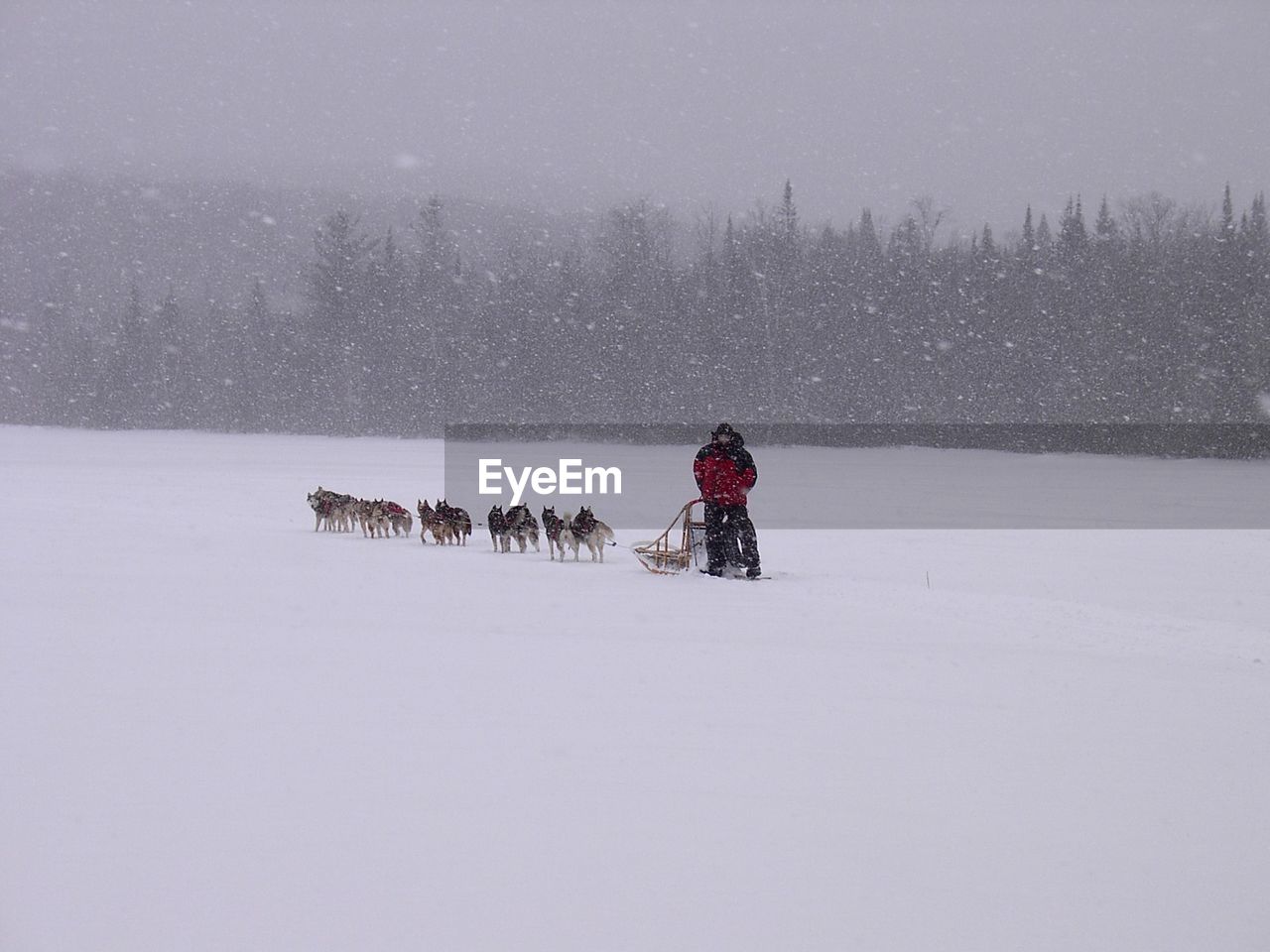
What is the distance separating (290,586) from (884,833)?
7129 millimetres

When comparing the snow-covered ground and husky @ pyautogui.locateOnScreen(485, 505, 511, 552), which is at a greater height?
husky @ pyautogui.locateOnScreen(485, 505, 511, 552)

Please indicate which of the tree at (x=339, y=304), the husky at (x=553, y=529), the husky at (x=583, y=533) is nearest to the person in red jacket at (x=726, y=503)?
the husky at (x=583, y=533)

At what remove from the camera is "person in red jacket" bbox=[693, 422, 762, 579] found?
38.8 feet

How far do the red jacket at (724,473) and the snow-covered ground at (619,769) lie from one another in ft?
5.97

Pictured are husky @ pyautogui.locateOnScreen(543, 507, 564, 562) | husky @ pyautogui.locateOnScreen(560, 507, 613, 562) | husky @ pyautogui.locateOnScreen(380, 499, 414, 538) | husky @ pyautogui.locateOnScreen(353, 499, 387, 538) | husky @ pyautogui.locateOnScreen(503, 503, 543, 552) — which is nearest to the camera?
husky @ pyautogui.locateOnScreen(560, 507, 613, 562)

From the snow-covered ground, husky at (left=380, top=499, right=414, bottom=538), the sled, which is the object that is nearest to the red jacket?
the sled

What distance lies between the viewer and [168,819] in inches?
167

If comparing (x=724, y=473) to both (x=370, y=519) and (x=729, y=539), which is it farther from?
(x=370, y=519)

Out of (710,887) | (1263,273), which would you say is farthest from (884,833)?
(1263,273)

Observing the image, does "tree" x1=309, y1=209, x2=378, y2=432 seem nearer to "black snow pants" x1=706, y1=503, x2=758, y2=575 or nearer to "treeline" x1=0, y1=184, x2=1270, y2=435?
"treeline" x1=0, y1=184, x2=1270, y2=435

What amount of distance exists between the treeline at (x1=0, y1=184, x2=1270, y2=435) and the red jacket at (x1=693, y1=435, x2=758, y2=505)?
35893 millimetres

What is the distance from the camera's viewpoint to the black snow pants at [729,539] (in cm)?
1180

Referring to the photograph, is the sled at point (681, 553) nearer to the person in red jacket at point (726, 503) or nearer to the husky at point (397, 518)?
the person in red jacket at point (726, 503)

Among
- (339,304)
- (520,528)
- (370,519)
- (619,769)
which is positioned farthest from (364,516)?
(339,304)
